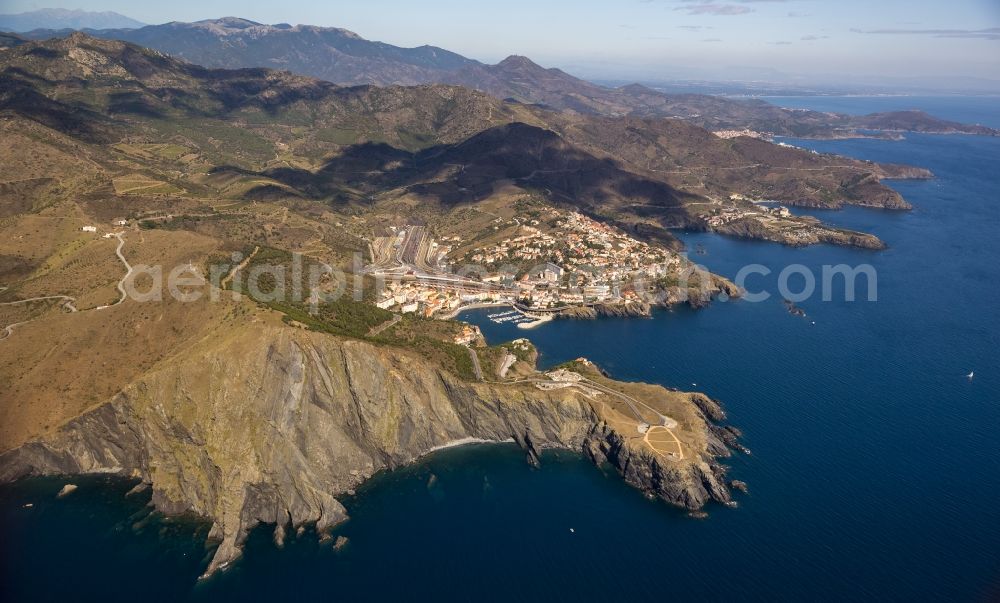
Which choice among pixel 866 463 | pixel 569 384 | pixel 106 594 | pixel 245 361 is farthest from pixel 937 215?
pixel 106 594

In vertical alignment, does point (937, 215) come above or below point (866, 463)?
above

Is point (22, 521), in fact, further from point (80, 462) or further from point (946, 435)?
point (946, 435)

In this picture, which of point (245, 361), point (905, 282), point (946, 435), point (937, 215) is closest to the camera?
point (245, 361)

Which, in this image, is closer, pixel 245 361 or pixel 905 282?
pixel 245 361

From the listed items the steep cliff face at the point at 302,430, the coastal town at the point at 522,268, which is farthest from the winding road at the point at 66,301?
the coastal town at the point at 522,268
